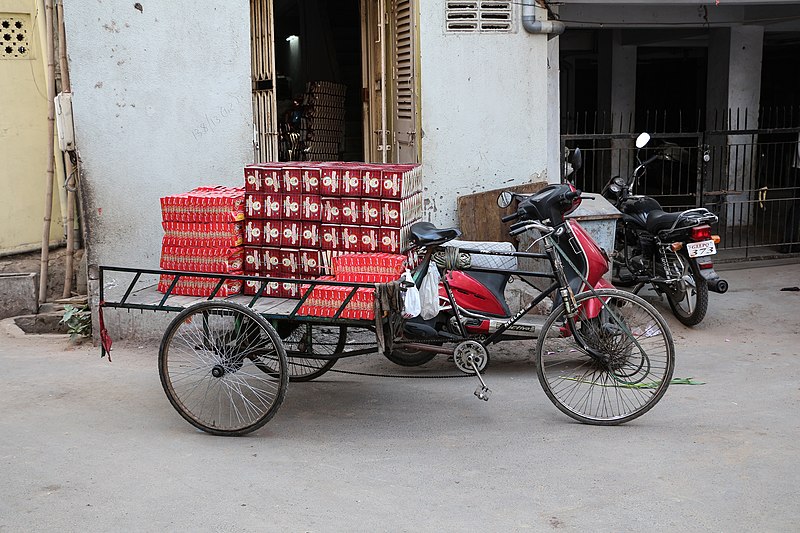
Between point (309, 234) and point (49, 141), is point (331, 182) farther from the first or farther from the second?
point (49, 141)

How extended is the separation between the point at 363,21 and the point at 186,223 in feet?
11.2

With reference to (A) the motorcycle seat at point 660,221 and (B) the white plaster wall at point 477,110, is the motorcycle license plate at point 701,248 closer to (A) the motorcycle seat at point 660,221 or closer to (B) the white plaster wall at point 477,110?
(A) the motorcycle seat at point 660,221

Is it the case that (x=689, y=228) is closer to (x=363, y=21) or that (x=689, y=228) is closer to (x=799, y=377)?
(x=799, y=377)

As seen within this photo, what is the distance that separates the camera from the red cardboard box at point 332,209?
4.97 m

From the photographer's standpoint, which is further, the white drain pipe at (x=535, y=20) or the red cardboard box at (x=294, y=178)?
the white drain pipe at (x=535, y=20)

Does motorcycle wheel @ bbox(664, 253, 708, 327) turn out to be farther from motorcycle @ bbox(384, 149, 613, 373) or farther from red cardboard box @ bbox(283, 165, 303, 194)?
red cardboard box @ bbox(283, 165, 303, 194)

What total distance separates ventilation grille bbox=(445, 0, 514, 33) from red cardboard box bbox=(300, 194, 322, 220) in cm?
281

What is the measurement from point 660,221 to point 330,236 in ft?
11.1

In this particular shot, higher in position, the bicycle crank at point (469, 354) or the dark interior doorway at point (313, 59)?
the dark interior doorway at point (313, 59)

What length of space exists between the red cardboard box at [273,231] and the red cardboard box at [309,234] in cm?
14

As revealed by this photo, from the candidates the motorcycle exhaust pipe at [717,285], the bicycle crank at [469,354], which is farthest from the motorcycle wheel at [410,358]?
the motorcycle exhaust pipe at [717,285]

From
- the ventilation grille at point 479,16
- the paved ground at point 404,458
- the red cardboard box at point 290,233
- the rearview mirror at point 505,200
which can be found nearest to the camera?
the paved ground at point 404,458

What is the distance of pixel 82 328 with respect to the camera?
23.2 feet

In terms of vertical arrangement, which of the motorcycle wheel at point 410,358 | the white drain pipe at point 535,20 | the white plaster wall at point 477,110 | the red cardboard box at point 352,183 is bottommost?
the motorcycle wheel at point 410,358
